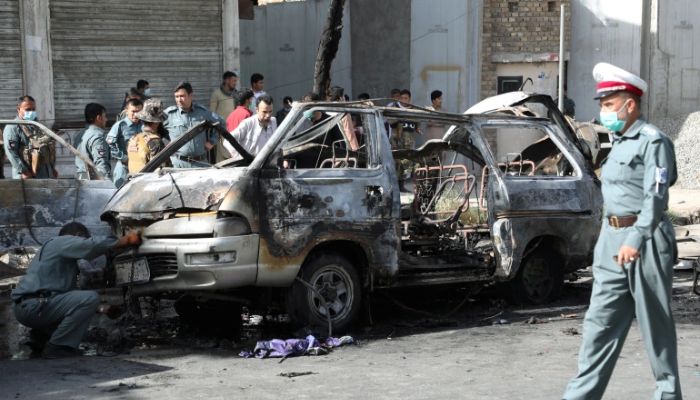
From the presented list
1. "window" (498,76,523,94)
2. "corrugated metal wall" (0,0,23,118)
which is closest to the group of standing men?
"corrugated metal wall" (0,0,23,118)

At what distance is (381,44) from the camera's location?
22.9 m

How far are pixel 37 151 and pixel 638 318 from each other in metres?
8.07

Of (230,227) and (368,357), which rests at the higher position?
(230,227)

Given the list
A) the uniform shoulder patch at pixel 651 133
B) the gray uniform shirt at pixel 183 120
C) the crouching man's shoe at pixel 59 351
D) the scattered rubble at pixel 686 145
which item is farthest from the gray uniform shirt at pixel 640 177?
the scattered rubble at pixel 686 145

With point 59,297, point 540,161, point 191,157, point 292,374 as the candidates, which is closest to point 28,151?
point 191,157

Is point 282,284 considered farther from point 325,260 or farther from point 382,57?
point 382,57

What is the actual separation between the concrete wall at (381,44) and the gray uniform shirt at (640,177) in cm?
1669

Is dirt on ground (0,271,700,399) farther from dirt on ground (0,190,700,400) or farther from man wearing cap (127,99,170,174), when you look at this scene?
man wearing cap (127,99,170,174)

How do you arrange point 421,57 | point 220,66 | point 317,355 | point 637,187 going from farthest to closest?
point 421,57 → point 220,66 → point 317,355 → point 637,187

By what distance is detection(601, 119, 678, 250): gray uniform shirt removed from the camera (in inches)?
226

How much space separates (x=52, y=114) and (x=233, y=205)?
925 centimetres

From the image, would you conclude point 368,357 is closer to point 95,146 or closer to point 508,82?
point 95,146

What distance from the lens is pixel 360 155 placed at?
938cm

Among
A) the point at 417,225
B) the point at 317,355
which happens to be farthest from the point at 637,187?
the point at 417,225
